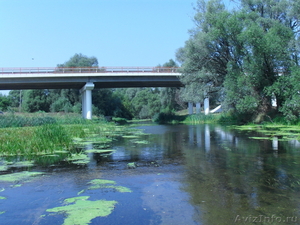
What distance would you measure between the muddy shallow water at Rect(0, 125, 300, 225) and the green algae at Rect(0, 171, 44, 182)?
9.7 inches

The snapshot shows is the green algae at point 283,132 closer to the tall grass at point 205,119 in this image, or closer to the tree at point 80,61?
the tall grass at point 205,119

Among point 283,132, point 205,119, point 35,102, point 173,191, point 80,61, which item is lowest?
point 173,191

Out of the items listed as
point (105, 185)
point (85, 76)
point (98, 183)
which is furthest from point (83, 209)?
point (85, 76)

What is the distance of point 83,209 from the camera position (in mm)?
5055

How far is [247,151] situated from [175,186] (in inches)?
239

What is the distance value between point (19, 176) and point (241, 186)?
5.87 m

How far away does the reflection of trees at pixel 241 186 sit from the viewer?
4.90 metres

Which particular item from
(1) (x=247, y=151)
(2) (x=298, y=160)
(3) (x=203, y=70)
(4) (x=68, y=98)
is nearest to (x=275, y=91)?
(3) (x=203, y=70)

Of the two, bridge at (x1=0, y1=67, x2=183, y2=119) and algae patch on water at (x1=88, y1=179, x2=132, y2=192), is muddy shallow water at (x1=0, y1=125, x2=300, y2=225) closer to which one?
algae patch on water at (x1=88, y1=179, x2=132, y2=192)

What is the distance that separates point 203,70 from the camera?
107ft

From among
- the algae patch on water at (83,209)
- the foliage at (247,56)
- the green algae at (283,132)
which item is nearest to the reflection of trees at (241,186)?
the algae patch on water at (83,209)

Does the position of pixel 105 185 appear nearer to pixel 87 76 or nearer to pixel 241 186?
pixel 241 186

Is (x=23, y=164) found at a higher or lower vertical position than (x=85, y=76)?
lower

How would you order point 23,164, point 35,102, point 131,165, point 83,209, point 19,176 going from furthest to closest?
point 35,102
point 23,164
point 131,165
point 19,176
point 83,209
